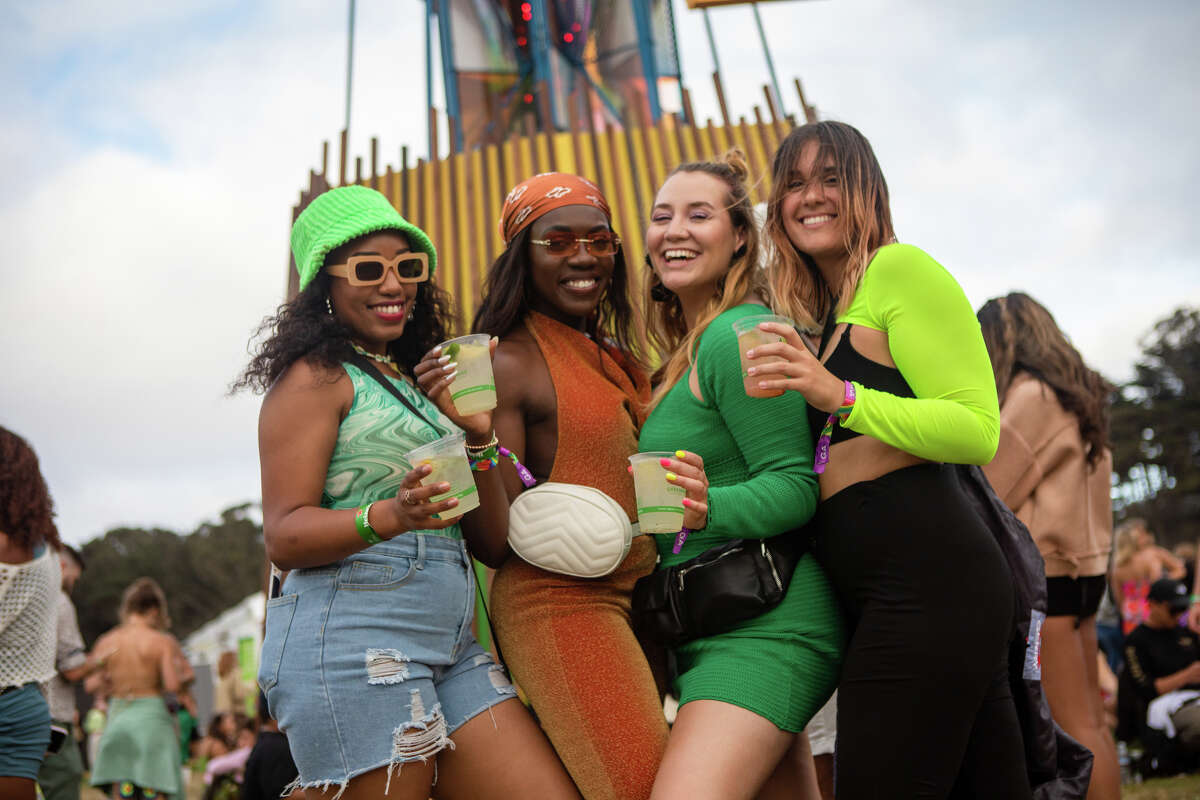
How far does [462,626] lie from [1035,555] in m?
1.41

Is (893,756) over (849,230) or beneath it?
beneath

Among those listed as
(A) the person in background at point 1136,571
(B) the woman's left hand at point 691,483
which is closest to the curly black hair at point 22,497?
(B) the woman's left hand at point 691,483

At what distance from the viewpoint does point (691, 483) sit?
6.63 ft

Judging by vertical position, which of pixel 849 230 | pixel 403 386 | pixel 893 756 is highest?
pixel 849 230

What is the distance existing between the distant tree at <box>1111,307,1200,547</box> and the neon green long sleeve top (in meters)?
27.5

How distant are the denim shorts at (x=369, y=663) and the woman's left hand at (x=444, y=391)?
11.4 inches

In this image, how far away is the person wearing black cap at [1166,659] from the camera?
6793 mm

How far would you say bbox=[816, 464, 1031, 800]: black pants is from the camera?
6.43ft

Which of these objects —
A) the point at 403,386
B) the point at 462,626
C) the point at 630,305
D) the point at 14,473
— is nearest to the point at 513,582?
the point at 462,626

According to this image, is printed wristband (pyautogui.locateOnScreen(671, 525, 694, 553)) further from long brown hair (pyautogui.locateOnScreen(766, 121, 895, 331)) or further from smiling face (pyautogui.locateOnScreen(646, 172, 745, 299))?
smiling face (pyautogui.locateOnScreen(646, 172, 745, 299))

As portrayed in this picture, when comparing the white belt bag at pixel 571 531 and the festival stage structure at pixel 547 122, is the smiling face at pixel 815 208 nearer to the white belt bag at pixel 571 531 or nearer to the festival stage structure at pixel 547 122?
the white belt bag at pixel 571 531

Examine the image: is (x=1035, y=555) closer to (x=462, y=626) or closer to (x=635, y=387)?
(x=635, y=387)

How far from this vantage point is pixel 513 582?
2.36m

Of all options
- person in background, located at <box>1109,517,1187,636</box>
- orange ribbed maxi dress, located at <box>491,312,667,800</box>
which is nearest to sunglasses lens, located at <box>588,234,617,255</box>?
orange ribbed maxi dress, located at <box>491,312,667,800</box>
